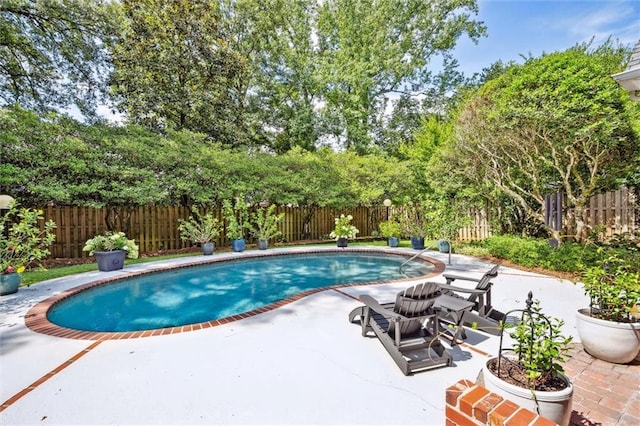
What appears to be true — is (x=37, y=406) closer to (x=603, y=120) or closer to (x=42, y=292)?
(x=42, y=292)

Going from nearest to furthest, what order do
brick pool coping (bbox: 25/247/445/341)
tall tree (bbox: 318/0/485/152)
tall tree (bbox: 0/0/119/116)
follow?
brick pool coping (bbox: 25/247/445/341), tall tree (bbox: 0/0/119/116), tall tree (bbox: 318/0/485/152)

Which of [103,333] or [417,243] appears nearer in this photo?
[103,333]

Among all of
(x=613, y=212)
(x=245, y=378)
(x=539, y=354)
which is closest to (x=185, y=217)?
(x=245, y=378)

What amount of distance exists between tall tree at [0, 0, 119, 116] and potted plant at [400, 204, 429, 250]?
44.6 ft

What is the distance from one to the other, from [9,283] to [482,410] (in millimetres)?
7456

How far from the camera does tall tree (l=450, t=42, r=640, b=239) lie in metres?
6.11

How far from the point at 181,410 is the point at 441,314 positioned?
113 inches

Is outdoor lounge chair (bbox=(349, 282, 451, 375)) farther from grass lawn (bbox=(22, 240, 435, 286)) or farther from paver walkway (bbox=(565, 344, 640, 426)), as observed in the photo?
grass lawn (bbox=(22, 240, 435, 286))

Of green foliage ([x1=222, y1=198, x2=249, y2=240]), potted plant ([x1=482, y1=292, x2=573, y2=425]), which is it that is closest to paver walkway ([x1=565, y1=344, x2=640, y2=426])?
potted plant ([x1=482, y1=292, x2=573, y2=425])

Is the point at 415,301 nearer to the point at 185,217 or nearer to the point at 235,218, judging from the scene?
the point at 235,218

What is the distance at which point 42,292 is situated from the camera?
555 centimetres

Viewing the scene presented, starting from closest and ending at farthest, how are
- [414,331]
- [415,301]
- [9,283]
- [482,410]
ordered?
[482,410]
[415,301]
[414,331]
[9,283]

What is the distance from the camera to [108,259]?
24.3 ft

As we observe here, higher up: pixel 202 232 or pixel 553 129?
pixel 553 129
